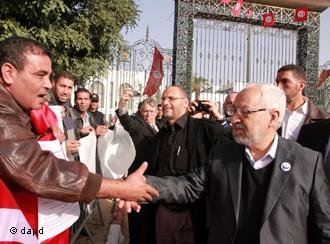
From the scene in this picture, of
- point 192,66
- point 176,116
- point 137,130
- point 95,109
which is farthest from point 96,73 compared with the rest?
point 176,116

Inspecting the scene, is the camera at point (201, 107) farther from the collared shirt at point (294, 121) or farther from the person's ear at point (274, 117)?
the person's ear at point (274, 117)

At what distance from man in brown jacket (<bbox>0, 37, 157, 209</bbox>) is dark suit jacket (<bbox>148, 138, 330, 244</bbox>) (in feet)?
1.90

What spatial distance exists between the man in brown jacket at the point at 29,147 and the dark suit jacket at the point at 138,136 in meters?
2.59

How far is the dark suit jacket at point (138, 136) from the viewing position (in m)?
4.97

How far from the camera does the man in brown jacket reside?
1.93 metres

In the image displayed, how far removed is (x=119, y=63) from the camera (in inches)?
555

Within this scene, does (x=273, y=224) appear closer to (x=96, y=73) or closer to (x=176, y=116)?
(x=176, y=116)

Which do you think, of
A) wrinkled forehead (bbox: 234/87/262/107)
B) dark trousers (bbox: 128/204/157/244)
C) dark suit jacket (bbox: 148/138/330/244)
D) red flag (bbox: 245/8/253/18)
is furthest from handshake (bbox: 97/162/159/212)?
red flag (bbox: 245/8/253/18)

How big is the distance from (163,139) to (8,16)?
602 centimetres

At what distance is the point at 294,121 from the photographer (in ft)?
13.7

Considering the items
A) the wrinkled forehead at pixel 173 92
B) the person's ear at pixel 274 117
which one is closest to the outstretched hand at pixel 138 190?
the person's ear at pixel 274 117

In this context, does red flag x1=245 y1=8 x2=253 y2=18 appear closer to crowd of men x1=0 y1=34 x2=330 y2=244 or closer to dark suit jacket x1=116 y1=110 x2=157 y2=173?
dark suit jacket x1=116 y1=110 x2=157 y2=173

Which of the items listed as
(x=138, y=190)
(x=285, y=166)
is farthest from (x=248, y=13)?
(x=138, y=190)

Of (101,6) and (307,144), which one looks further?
(101,6)
